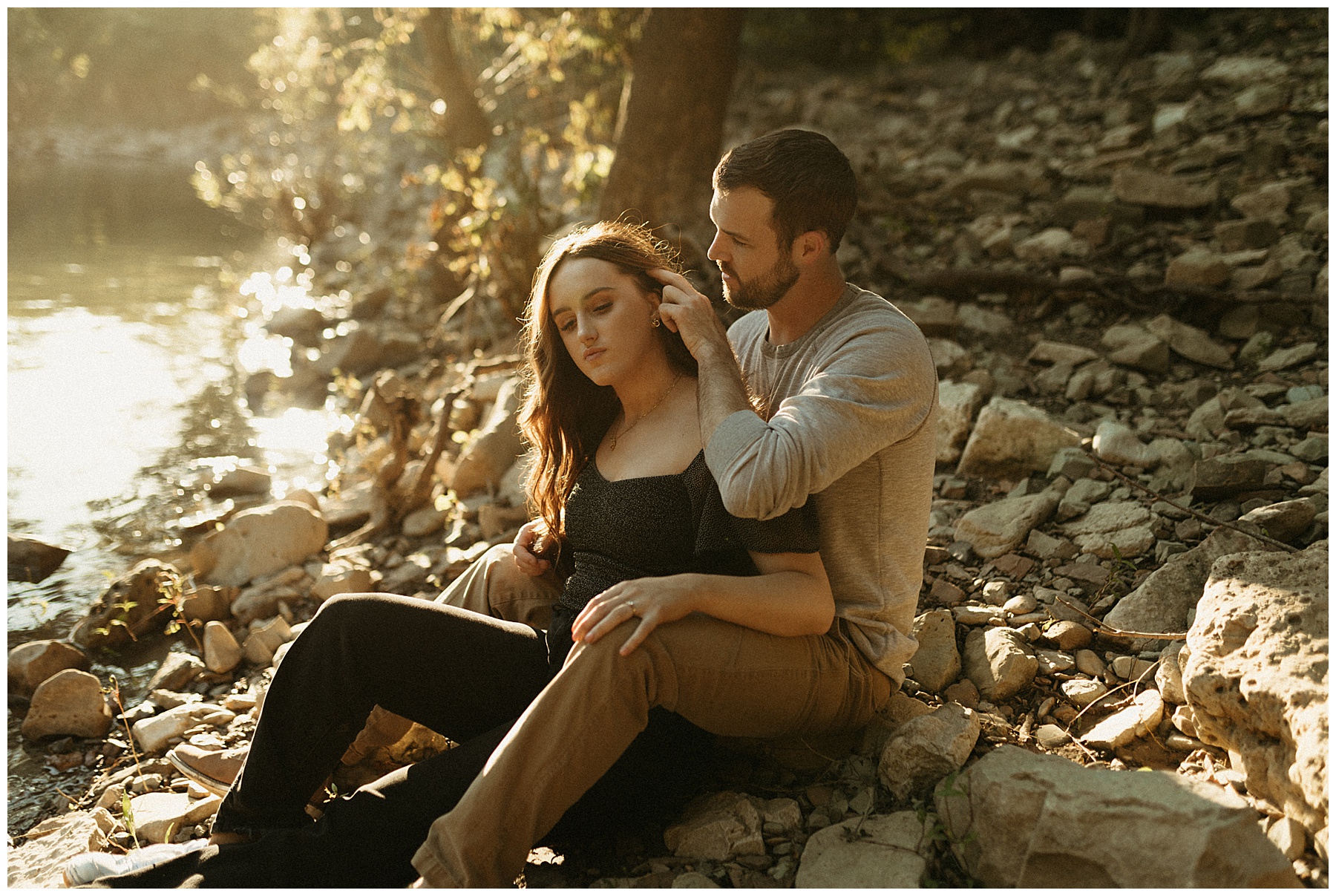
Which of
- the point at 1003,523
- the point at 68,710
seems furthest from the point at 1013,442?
the point at 68,710

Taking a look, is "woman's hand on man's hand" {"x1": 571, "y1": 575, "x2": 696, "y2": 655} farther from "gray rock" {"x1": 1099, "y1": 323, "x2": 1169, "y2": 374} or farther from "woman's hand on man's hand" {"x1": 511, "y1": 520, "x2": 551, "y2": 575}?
"gray rock" {"x1": 1099, "y1": 323, "x2": 1169, "y2": 374}

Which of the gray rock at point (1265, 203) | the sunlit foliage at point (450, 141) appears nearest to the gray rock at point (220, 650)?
the sunlit foliage at point (450, 141)

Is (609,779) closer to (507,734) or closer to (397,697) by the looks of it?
(507,734)

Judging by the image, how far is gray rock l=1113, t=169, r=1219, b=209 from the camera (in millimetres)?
5758

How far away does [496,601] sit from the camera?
2.85 m

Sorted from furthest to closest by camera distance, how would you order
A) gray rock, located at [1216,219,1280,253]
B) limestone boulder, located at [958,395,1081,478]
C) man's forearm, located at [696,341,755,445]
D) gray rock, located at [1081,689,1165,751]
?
1. gray rock, located at [1216,219,1280,253]
2. limestone boulder, located at [958,395,1081,478]
3. gray rock, located at [1081,689,1165,751]
4. man's forearm, located at [696,341,755,445]

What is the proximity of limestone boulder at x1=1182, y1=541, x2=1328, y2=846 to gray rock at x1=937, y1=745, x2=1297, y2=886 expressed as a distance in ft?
0.71

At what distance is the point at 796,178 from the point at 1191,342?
3084mm


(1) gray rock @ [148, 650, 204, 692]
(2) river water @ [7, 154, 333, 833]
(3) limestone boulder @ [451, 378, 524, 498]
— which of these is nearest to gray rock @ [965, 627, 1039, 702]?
(3) limestone boulder @ [451, 378, 524, 498]

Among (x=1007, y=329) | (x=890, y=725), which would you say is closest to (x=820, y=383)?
(x=890, y=725)

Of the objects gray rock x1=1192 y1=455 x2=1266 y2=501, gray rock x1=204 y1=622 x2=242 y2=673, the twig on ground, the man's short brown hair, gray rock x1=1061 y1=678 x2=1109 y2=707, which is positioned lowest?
gray rock x1=204 y1=622 x2=242 y2=673

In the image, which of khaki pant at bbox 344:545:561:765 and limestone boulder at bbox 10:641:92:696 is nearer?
khaki pant at bbox 344:545:561:765

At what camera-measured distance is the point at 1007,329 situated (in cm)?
532

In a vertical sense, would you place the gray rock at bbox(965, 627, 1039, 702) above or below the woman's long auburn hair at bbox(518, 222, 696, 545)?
below
